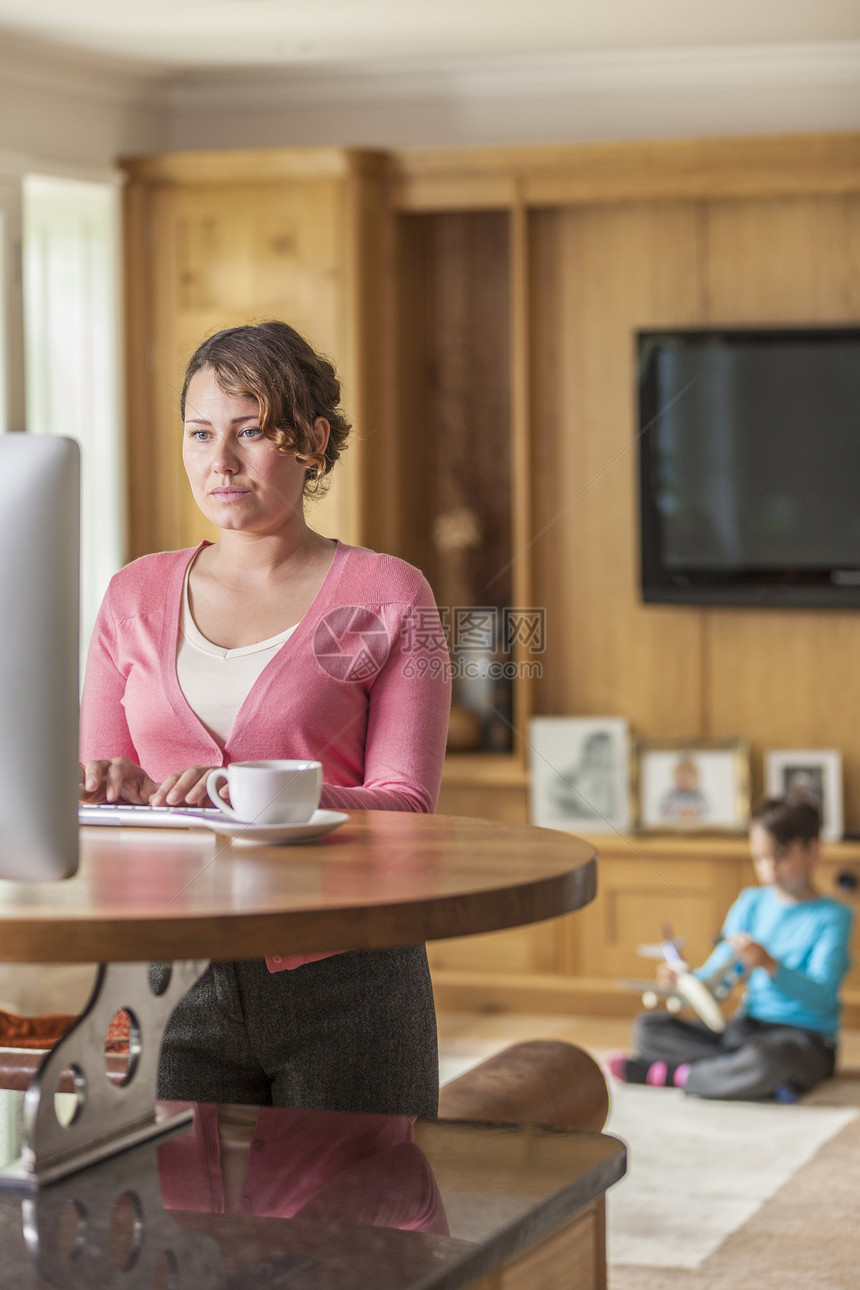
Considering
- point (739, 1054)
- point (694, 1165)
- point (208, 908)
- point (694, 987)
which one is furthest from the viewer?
point (694, 987)

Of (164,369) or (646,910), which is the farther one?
(164,369)

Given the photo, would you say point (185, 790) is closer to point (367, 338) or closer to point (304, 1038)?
point (304, 1038)

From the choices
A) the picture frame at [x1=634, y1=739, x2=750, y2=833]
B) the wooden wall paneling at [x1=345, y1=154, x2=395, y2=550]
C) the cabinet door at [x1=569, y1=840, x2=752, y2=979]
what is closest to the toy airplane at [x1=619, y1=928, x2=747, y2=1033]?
the cabinet door at [x1=569, y1=840, x2=752, y2=979]

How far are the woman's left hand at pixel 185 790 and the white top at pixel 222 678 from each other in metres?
0.14

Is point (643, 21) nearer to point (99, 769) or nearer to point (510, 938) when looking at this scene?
point (510, 938)

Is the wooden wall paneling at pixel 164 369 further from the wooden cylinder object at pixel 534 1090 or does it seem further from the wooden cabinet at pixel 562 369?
the wooden cylinder object at pixel 534 1090

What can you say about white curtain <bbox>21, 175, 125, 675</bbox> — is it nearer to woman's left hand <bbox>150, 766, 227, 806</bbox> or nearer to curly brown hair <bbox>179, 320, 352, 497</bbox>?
curly brown hair <bbox>179, 320, 352, 497</bbox>

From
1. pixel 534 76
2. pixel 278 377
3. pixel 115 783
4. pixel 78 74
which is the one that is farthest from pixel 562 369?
pixel 115 783

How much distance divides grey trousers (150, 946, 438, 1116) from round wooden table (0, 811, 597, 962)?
185 mm

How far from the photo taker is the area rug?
266 centimetres

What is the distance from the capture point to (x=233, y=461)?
4.64ft

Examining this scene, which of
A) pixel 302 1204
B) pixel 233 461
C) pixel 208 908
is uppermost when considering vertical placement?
pixel 233 461

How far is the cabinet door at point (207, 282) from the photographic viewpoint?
4.17m

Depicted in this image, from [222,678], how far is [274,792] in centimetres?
A: 27
